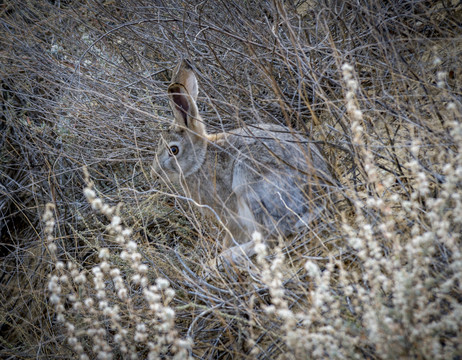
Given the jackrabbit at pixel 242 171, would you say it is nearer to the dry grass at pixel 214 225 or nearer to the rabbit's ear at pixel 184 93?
the rabbit's ear at pixel 184 93

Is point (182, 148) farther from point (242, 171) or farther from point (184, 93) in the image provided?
point (242, 171)

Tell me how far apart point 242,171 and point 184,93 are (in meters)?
0.76

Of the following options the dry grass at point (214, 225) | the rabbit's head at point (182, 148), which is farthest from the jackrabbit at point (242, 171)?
the dry grass at point (214, 225)

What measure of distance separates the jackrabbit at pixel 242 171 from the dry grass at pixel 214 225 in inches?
6.6

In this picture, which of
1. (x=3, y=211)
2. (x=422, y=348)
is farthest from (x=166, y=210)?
(x=422, y=348)

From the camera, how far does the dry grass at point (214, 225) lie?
174cm

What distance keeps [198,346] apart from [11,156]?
376 centimetres

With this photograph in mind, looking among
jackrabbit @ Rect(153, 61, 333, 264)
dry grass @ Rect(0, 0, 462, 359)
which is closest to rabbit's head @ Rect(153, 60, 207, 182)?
jackrabbit @ Rect(153, 61, 333, 264)

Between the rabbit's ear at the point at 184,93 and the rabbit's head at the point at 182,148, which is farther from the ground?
the rabbit's ear at the point at 184,93

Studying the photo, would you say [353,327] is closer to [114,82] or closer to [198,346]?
[198,346]

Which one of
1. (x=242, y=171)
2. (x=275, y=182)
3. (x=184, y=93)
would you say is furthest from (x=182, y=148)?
(x=275, y=182)

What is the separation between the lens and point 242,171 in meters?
3.29

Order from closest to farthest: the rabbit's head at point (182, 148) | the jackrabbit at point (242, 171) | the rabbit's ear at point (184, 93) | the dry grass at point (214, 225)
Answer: the dry grass at point (214, 225) → the jackrabbit at point (242, 171) → the rabbit's ear at point (184, 93) → the rabbit's head at point (182, 148)

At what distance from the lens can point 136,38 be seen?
4.56 meters
